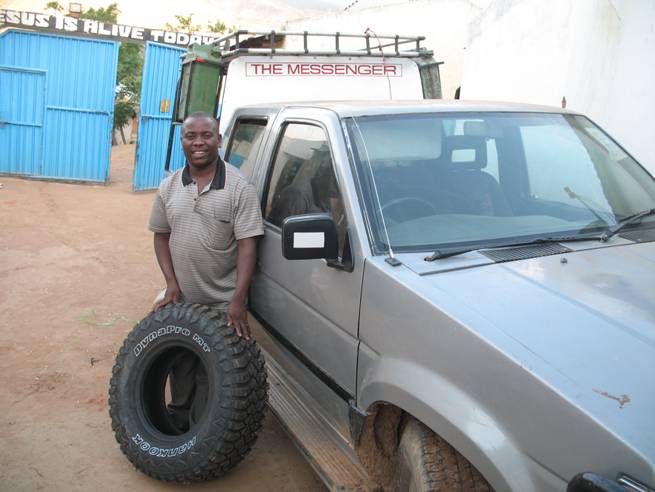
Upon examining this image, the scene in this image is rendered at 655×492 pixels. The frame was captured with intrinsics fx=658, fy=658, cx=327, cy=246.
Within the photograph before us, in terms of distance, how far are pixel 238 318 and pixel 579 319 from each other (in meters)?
1.88

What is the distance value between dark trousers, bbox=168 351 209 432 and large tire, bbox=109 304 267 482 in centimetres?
16

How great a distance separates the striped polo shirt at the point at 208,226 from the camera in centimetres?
354

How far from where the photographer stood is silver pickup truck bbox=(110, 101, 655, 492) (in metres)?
1.86

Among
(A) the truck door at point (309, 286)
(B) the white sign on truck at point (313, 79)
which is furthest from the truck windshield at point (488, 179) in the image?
(B) the white sign on truck at point (313, 79)

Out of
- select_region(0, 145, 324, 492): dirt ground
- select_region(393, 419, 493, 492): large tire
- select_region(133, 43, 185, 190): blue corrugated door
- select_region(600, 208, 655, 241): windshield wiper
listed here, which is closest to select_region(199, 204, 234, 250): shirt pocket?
select_region(0, 145, 324, 492): dirt ground

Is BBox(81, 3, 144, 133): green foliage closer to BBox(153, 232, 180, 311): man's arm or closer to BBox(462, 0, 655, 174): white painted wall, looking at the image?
BBox(462, 0, 655, 174): white painted wall

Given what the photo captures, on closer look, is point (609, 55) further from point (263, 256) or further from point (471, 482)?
point (471, 482)

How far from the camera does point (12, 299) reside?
6.23 meters

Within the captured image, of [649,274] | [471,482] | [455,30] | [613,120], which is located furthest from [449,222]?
[455,30]

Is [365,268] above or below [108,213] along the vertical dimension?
above

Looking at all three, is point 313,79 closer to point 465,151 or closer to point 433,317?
point 465,151

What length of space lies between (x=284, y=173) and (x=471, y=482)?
201 cm

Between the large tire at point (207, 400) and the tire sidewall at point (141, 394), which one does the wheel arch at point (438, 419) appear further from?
the tire sidewall at point (141, 394)

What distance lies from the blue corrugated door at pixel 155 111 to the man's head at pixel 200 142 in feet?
31.6
